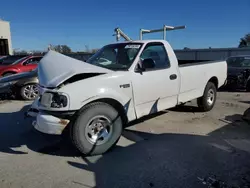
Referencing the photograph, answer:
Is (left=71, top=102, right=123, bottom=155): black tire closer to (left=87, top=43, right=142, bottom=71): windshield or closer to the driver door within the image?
the driver door

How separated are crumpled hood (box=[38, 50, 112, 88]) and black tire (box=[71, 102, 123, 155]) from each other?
0.59 meters

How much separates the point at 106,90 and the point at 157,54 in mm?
1836

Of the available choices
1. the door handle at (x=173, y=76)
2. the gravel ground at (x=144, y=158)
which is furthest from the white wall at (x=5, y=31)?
the door handle at (x=173, y=76)

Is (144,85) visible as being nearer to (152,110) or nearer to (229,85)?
(152,110)

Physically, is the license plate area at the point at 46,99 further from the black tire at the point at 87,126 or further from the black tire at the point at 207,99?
the black tire at the point at 207,99

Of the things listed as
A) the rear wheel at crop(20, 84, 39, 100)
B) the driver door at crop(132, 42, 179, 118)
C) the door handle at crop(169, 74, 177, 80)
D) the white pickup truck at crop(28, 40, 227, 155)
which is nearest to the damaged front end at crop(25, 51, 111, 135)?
the white pickup truck at crop(28, 40, 227, 155)

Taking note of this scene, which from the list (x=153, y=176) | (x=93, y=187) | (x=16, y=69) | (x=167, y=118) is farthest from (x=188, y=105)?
(x=16, y=69)

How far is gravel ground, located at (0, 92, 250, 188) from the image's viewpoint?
10.9 feet

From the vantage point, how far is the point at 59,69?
430 cm

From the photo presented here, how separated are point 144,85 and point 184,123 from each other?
5.80 feet

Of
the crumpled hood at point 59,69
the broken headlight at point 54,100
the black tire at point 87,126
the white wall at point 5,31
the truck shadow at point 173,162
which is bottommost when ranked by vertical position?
the truck shadow at point 173,162

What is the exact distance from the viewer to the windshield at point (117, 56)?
4.84 metres

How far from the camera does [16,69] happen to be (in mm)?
12758

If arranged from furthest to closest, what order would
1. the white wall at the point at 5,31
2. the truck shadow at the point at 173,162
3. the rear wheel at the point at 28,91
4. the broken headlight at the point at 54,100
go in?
the white wall at the point at 5,31 < the rear wheel at the point at 28,91 < the broken headlight at the point at 54,100 < the truck shadow at the point at 173,162
